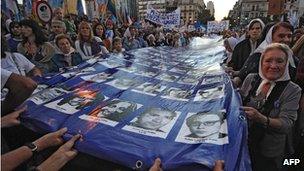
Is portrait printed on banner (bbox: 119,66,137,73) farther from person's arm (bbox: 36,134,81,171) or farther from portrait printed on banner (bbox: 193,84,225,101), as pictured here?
person's arm (bbox: 36,134,81,171)

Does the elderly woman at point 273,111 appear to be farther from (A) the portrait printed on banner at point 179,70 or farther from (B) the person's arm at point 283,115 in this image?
(A) the portrait printed on banner at point 179,70

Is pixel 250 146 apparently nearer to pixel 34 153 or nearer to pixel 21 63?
pixel 34 153

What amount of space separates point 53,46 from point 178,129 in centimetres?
319

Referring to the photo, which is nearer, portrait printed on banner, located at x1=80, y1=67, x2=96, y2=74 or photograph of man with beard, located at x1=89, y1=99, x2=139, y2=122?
photograph of man with beard, located at x1=89, y1=99, x2=139, y2=122

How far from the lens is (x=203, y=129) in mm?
2350

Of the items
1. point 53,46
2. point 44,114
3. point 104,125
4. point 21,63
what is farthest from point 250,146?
point 53,46

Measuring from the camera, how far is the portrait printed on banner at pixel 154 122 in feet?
7.69

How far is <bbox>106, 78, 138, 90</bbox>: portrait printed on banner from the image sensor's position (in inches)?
138

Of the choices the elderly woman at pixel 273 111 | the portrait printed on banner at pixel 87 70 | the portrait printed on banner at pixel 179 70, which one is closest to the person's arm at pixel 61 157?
the elderly woman at pixel 273 111

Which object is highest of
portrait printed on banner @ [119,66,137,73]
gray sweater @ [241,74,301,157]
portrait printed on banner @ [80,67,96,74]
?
portrait printed on banner @ [80,67,96,74]

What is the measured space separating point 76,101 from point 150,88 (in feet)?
2.95

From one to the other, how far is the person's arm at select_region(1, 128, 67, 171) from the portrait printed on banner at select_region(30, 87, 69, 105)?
0.71 metres

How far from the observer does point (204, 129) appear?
235 cm

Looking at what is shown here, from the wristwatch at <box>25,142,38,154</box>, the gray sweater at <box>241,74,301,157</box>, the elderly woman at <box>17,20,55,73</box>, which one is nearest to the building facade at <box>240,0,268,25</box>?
the elderly woman at <box>17,20,55,73</box>
